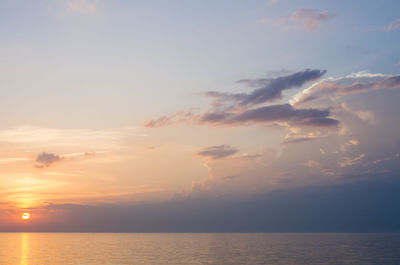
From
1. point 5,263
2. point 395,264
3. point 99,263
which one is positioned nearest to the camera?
point 395,264

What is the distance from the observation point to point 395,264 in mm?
111438

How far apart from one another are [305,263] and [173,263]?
136ft

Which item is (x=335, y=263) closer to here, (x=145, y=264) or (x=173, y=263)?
(x=173, y=263)

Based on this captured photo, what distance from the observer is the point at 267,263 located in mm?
112812

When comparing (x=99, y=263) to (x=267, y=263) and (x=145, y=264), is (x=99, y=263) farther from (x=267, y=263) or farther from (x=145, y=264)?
(x=267, y=263)

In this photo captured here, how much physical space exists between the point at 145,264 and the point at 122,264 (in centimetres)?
731

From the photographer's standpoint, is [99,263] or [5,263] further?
[5,263]

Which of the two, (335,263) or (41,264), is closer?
(335,263)

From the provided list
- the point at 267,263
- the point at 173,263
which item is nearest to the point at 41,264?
the point at 173,263

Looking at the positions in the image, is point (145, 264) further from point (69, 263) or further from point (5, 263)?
point (5, 263)

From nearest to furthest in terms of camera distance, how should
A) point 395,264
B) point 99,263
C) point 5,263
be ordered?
point 395,264
point 99,263
point 5,263

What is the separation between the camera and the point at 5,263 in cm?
13262

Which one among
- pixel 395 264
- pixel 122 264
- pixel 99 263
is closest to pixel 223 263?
pixel 122 264

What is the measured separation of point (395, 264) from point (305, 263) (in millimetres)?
26333
